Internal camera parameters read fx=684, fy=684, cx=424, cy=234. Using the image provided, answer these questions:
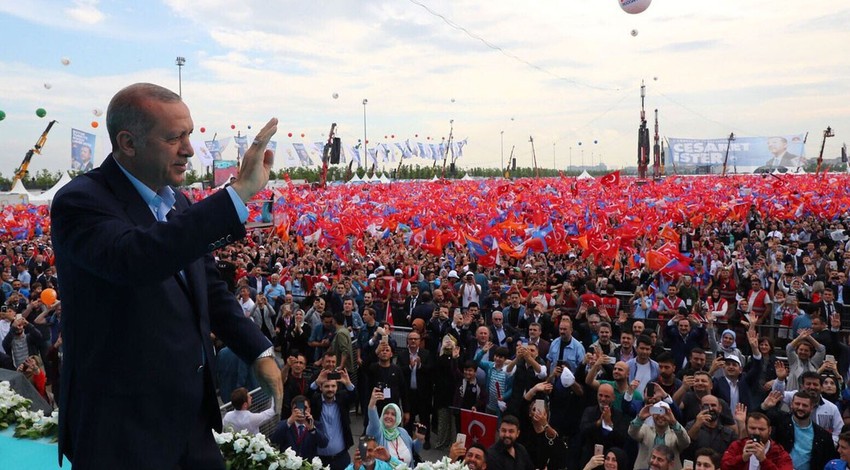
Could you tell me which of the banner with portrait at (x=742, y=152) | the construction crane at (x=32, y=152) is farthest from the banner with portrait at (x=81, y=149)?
the banner with portrait at (x=742, y=152)

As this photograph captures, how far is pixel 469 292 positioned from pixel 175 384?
33.5 ft

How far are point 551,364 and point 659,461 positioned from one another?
260 centimetres

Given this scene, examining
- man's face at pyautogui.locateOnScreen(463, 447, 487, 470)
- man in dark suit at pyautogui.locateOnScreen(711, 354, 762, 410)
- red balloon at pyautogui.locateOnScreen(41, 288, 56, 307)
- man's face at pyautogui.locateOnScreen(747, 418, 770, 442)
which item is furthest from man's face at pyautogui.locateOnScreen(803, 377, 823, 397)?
red balloon at pyautogui.locateOnScreen(41, 288, 56, 307)

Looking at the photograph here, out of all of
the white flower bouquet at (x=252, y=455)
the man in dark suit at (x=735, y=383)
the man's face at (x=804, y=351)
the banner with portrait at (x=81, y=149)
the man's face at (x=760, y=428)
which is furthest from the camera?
the banner with portrait at (x=81, y=149)

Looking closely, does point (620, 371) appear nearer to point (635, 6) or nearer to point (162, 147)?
point (162, 147)

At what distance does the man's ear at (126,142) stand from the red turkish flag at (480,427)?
16.9 ft

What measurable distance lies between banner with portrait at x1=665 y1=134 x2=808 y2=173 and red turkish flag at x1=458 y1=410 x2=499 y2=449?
60857 mm

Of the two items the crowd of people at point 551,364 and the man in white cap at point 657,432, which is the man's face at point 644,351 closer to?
the crowd of people at point 551,364

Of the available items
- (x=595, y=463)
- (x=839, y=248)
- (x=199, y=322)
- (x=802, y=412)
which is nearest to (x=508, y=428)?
(x=595, y=463)

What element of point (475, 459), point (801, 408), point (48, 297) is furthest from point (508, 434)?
point (48, 297)

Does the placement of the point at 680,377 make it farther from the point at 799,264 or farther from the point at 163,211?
the point at 799,264

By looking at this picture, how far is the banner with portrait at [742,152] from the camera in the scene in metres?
64.0

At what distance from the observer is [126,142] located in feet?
4.91

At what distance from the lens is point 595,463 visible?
209 inches
